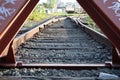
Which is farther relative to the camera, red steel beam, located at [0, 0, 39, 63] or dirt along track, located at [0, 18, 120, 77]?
dirt along track, located at [0, 18, 120, 77]

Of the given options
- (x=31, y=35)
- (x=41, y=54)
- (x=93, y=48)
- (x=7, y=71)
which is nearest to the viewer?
(x=7, y=71)

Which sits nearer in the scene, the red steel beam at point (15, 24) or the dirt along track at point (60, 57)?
the red steel beam at point (15, 24)

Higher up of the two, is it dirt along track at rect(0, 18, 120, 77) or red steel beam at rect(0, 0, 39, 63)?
red steel beam at rect(0, 0, 39, 63)

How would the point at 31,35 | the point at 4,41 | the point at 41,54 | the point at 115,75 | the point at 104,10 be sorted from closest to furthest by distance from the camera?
the point at 104,10, the point at 4,41, the point at 115,75, the point at 41,54, the point at 31,35

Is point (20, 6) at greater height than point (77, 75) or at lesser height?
greater

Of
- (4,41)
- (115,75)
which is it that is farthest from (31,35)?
(4,41)

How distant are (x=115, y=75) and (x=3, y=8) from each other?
1711mm

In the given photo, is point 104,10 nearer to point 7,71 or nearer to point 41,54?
point 7,71

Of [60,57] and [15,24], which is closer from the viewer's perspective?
[15,24]

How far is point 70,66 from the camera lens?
4.02m

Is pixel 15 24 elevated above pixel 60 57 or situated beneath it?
elevated above

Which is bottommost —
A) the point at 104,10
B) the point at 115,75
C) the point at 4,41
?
the point at 115,75

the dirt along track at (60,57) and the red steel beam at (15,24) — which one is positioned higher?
the red steel beam at (15,24)

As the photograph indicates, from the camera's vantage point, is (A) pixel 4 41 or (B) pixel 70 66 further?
(B) pixel 70 66
